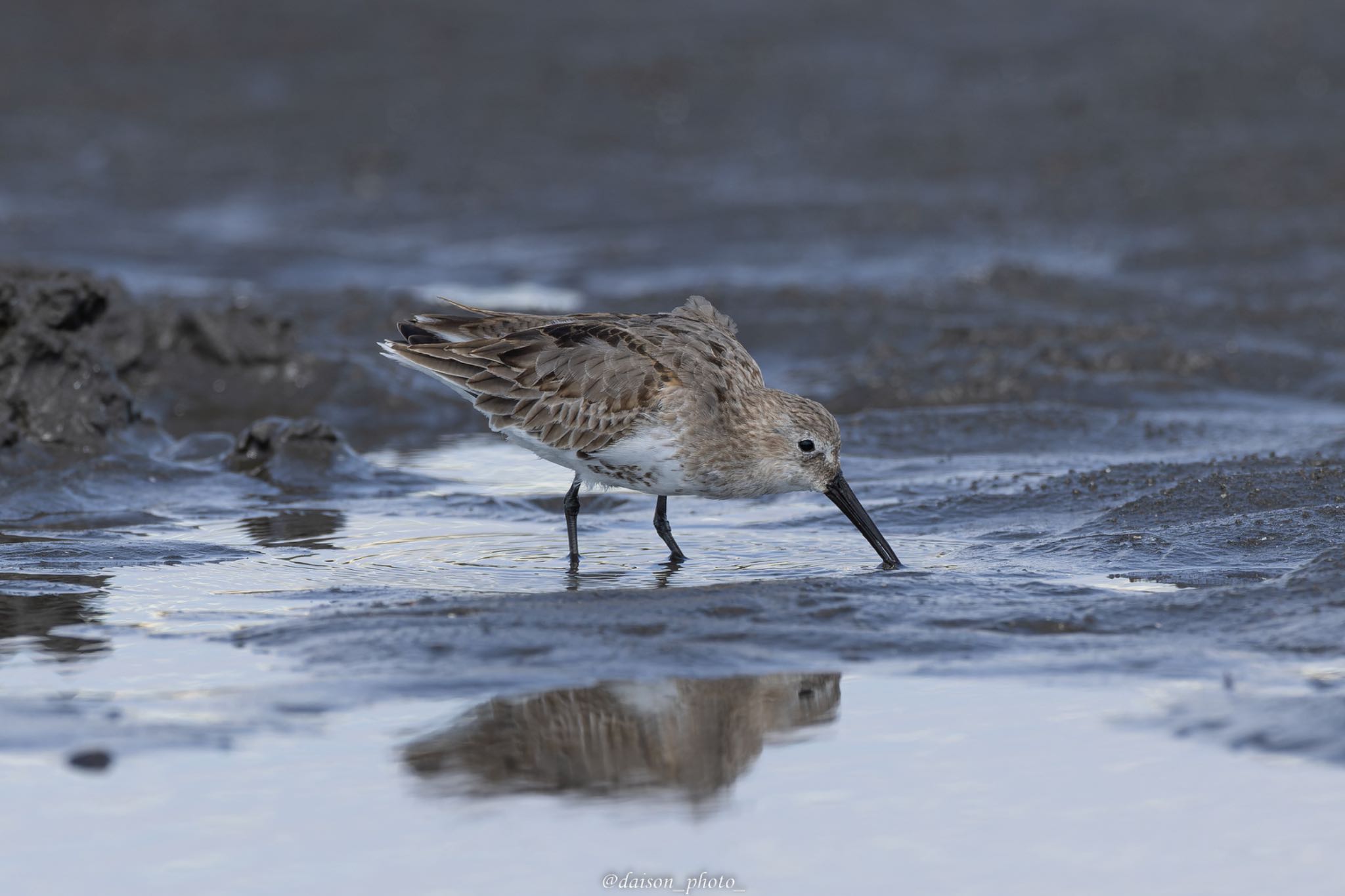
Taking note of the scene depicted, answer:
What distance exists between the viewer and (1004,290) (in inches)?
574

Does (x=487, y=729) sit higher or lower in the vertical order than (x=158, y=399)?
lower

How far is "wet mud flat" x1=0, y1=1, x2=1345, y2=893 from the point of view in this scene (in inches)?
202

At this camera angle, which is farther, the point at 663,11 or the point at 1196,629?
the point at 663,11

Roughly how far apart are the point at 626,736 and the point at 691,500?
4326mm

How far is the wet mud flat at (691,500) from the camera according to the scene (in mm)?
5121

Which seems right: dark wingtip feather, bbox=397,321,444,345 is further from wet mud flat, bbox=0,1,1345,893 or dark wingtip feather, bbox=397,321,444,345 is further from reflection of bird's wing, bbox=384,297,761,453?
wet mud flat, bbox=0,1,1345,893

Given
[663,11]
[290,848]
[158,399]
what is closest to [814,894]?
[290,848]

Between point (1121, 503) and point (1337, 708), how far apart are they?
3145mm

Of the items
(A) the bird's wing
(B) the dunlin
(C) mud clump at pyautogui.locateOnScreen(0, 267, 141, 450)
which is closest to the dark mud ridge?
(C) mud clump at pyautogui.locateOnScreen(0, 267, 141, 450)

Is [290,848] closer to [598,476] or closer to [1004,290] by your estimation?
[598,476]

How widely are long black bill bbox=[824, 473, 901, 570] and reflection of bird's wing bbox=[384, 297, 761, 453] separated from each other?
0.67 m

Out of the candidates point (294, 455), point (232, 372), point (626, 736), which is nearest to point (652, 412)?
point (626, 736)

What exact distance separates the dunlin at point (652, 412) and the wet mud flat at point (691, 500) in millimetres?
404

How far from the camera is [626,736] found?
5605mm
